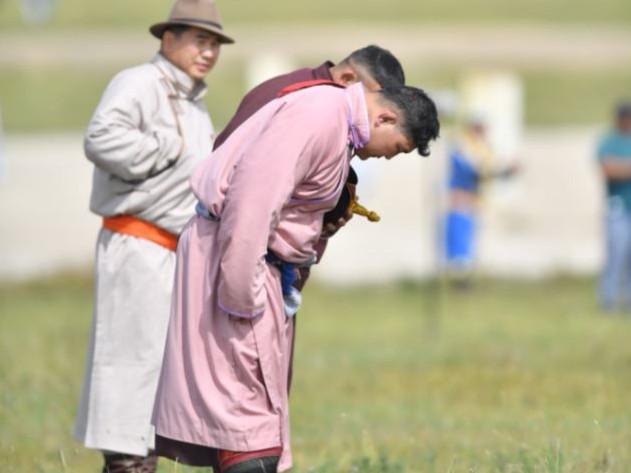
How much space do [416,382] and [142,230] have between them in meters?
4.49

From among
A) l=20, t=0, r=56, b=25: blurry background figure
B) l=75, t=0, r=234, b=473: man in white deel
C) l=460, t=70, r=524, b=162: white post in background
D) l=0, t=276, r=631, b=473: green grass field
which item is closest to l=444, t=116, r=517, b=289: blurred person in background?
l=0, t=276, r=631, b=473: green grass field

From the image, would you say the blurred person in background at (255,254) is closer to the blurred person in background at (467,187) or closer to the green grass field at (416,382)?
the green grass field at (416,382)

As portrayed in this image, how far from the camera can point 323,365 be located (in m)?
12.4

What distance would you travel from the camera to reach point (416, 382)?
36.9 ft

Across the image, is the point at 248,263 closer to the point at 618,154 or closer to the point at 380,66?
the point at 380,66

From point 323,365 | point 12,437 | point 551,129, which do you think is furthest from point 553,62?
point 12,437

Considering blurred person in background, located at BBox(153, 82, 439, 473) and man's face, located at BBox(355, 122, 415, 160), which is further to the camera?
man's face, located at BBox(355, 122, 415, 160)

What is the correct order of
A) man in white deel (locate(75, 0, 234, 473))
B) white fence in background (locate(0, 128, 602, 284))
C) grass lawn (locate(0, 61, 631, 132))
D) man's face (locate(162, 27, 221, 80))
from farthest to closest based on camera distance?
1. grass lawn (locate(0, 61, 631, 132))
2. white fence in background (locate(0, 128, 602, 284))
3. man's face (locate(162, 27, 221, 80))
4. man in white deel (locate(75, 0, 234, 473))

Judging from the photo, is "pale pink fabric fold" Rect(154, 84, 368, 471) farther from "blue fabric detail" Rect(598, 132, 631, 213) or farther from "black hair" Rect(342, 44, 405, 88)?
"blue fabric detail" Rect(598, 132, 631, 213)

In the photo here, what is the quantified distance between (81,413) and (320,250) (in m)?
1.58

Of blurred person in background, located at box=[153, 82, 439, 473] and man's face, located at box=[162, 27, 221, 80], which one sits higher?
man's face, located at box=[162, 27, 221, 80]

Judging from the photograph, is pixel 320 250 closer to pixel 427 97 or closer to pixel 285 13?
pixel 427 97

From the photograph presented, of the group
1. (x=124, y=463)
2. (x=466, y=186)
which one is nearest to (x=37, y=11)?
(x=466, y=186)

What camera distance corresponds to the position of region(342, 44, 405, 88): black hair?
5.97 m
